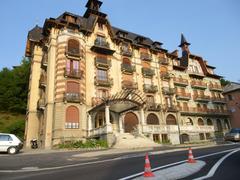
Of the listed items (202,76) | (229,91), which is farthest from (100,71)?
(229,91)

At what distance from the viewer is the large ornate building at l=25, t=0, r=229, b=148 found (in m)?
24.2

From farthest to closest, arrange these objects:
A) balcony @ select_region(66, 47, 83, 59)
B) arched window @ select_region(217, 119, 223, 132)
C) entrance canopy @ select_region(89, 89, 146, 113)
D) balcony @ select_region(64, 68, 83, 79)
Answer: arched window @ select_region(217, 119, 223, 132) → balcony @ select_region(66, 47, 83, 59) → balcony @ select_region(64, 68, 83, 79) → entrance canopy @ select_region(89, 89, 146, 113)

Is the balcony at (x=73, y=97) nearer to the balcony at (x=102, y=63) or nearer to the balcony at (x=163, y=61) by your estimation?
the balcony at (x=102, y=63)

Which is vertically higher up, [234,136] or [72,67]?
[72,67]

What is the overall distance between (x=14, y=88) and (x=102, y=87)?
67.2 ft

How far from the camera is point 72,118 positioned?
79.4 feet

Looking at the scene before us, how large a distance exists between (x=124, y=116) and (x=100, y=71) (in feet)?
24.7

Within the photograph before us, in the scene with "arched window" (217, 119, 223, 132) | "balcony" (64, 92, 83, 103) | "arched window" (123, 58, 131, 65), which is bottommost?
"arched window" (217, 119, 223, 132)

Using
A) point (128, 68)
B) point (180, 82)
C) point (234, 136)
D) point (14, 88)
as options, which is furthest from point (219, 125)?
point (14, 88)

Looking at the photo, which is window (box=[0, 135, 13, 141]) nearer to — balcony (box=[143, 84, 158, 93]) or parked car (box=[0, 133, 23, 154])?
parked car (box=[0, 133, 23, 154])

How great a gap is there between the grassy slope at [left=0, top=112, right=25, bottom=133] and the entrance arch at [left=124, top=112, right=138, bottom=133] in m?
18.2

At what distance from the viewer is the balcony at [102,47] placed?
2898cm

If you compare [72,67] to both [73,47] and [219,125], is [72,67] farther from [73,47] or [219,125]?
[219,125]

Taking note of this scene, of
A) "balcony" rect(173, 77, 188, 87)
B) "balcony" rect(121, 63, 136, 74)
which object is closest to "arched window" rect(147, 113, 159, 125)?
"balcony" rect(121, 63, 136, 74)
